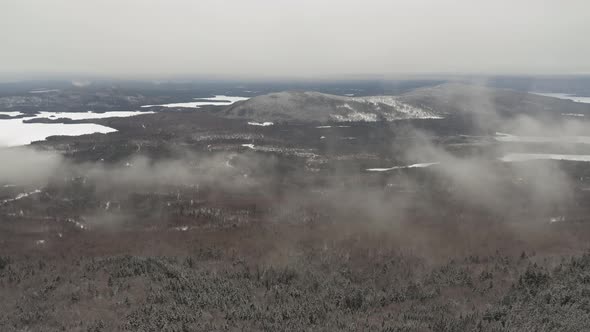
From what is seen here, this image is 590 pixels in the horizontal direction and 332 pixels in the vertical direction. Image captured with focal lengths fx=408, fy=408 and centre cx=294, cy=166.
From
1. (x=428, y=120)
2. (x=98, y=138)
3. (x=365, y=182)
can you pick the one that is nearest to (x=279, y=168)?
(x=365, y=182)

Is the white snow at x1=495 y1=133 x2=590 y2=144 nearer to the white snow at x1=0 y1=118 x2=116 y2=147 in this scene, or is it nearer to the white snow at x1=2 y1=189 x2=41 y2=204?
the white snow at x1=2 y1=189 x2=41 y2=204

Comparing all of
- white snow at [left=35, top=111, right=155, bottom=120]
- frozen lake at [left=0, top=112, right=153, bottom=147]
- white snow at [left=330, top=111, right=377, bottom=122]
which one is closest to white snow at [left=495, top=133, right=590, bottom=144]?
white snow at [left=330, top=111, right=377, bottom=122]

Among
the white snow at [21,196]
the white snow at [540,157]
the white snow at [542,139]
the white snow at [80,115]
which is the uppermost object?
the white snow at [80,115]

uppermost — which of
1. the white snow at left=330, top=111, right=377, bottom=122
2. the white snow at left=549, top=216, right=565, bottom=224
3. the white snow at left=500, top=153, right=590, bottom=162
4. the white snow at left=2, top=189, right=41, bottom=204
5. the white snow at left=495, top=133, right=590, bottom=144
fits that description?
the white snow at left=330, top=111, right=377, bottom=122

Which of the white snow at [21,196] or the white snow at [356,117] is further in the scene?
the white snow at [356,117]

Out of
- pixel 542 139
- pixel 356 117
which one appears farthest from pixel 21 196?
pixel 542 139

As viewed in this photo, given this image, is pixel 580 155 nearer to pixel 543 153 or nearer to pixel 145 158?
pixel 543 153

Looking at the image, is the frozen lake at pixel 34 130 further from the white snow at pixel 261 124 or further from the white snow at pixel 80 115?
the white snow at pixel 261 124

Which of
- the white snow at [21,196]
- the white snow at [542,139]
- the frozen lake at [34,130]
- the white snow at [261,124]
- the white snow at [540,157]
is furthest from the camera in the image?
the white snow at [261,124]

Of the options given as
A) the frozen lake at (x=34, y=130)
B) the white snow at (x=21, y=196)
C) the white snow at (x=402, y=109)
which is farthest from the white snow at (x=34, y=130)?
the white snow at (x=402, y=109)

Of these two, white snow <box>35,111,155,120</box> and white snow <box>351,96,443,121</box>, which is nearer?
white snow <box>351,96,443,121</box>

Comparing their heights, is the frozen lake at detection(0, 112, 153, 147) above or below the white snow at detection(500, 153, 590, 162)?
above
